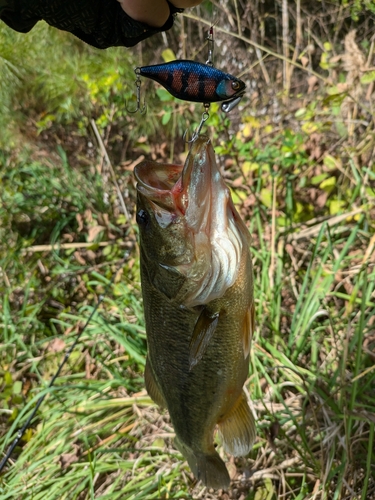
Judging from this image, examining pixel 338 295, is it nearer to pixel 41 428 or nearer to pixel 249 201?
pixel 249 201

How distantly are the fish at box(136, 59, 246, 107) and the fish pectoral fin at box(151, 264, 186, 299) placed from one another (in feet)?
1.58

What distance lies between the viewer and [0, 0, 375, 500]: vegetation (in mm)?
2072

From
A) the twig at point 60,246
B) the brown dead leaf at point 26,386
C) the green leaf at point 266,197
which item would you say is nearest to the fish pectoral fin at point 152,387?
the green leaf at point 266,197

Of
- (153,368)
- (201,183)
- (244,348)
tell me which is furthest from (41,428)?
(201,183)

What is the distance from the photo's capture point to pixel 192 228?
116 cm

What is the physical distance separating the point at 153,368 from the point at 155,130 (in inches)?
117

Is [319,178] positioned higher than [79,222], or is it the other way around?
[319,178]

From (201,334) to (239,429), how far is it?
0.49 meters

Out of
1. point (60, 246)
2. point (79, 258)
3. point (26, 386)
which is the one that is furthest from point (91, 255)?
point (26, 386)

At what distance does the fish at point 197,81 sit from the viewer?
100cm

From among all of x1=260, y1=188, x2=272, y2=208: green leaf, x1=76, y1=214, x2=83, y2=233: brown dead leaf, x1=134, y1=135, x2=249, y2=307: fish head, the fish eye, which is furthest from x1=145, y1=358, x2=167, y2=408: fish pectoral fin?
x1=76, y1=214, x2=83, y2=233: brown dead leaf

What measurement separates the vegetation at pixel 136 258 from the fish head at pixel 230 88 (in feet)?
3.78

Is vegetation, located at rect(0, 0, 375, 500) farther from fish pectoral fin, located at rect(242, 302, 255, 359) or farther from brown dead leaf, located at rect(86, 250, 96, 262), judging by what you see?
fish pectoral fin, located at rect(242, 302, 255, 359)

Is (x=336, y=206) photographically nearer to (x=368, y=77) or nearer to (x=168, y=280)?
(x=368, y=77)
